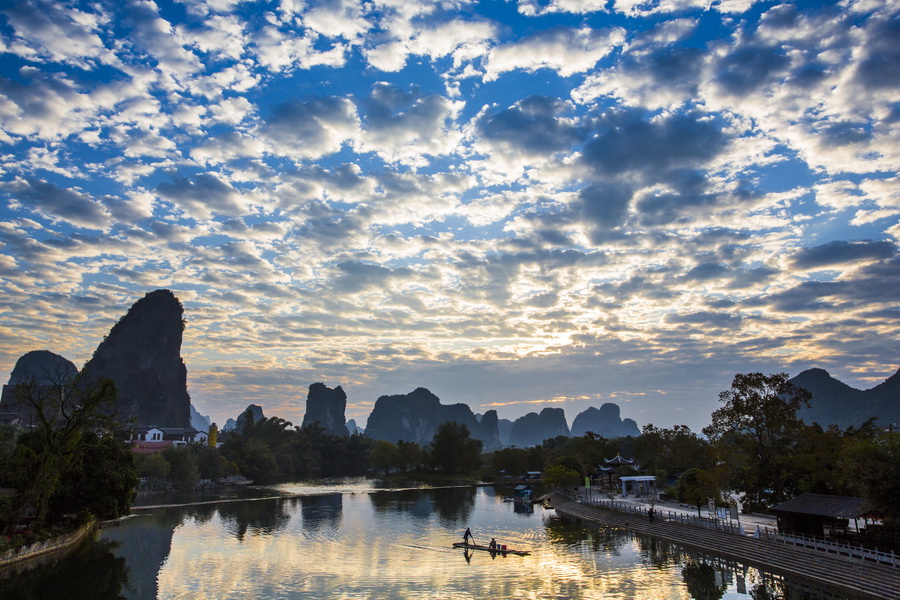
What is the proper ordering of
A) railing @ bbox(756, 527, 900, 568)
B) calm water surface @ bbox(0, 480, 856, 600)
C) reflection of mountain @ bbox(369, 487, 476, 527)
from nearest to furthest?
1. railing @ bbox(756, 527, 900, 568)
2. calm water surface @ bbox(0, 480, 856, 600)
3. reflection of mountain @ bbox(369, 487, 476, 527)

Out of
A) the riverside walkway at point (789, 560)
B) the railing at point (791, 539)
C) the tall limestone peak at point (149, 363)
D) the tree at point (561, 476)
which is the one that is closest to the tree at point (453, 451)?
the tree at point (561, 476)

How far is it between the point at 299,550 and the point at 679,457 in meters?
59.7

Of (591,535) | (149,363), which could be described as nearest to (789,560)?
(591,535)

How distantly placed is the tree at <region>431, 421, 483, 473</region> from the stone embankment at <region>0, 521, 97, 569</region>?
3277 inches

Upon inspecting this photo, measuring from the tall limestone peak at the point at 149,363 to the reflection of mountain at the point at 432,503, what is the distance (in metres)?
127

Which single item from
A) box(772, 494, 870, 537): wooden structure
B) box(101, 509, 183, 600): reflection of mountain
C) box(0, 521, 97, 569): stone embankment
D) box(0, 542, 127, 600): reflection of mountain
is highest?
box(772, 494, 870, 537): wooden structure

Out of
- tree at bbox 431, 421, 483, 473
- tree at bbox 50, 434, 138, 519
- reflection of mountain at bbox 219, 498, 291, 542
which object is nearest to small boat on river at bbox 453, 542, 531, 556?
reflection of mountain at bbox 219, 498, 291, 542

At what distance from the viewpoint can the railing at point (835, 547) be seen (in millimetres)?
27214

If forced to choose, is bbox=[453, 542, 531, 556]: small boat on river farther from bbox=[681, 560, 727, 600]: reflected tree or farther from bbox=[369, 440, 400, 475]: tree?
bbox=[369, 440, 400, 475]: tree

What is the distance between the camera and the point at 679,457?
3091 inches

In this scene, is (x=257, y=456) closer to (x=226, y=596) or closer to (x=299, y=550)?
(x=299, y=550)

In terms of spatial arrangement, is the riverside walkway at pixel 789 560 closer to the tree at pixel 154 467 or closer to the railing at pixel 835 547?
the railing at pixel 835 547

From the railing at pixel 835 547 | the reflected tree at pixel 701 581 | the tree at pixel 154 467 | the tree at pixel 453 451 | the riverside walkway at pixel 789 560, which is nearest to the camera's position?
the riverside walkway at pixel 789 560

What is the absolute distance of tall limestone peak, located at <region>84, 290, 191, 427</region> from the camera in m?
178
